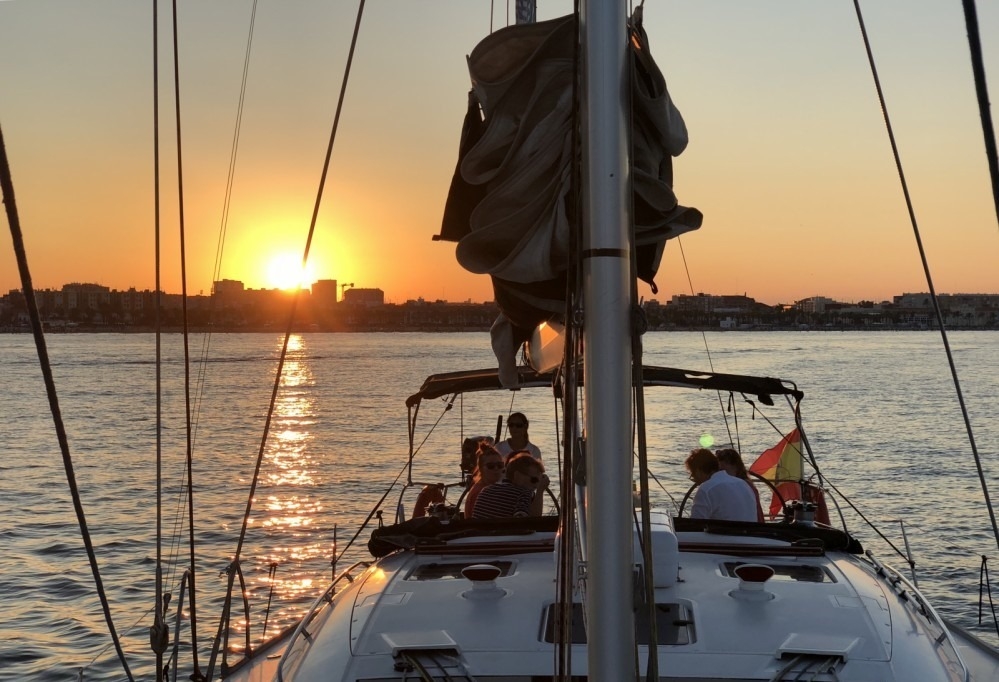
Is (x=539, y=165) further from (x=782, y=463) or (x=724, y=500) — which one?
(x=782, y=463)

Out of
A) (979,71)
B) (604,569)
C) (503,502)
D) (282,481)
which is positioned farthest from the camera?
(282,481)

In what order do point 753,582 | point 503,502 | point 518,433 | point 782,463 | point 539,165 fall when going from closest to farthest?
point 539,165 → point 753,582 → point 503,502 → point 518,433 → point 782,463

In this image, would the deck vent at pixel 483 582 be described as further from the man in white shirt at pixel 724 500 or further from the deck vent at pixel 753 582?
the man in white shirt at pixel 724 500

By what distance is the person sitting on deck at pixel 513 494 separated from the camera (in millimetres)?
7449

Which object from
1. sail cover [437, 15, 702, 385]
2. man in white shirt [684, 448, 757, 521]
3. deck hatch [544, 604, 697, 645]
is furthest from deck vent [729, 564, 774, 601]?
man in white shirt [684, 448, 757, 521]

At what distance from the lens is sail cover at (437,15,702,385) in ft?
12.1

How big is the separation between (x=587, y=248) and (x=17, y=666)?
434 inches

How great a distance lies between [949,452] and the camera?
1298 inches

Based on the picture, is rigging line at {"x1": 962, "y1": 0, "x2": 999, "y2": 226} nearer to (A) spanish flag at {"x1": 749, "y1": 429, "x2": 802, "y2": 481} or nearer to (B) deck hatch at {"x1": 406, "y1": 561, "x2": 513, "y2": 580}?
(B) deck hatch at {"x1": 406, "y1": 561, "x2": 513, "y2": 580}

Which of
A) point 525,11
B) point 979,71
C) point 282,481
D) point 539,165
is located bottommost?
point 282,481

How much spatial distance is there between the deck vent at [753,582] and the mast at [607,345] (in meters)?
1.86

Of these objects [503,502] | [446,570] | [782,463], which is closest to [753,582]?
[446,570]

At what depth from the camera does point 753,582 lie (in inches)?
191

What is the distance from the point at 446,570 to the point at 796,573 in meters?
1.88
